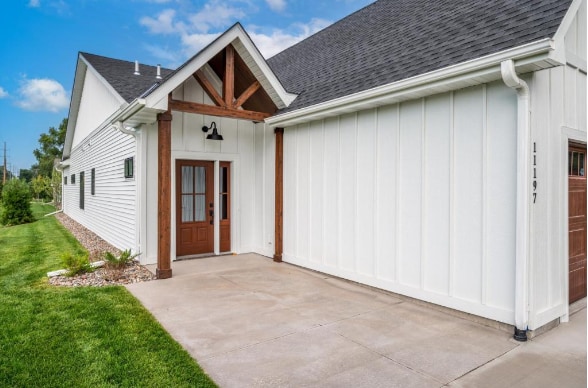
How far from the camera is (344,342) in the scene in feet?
11.8

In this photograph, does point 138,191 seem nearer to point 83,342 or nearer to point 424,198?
point 83,342

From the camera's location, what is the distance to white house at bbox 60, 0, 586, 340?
3.88 m

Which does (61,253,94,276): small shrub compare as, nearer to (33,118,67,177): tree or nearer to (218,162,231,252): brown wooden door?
(218,162,231,252): brown wooden door

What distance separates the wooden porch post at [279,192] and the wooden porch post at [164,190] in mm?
2207

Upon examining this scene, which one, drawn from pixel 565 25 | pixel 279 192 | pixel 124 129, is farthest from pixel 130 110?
pixel 565 25

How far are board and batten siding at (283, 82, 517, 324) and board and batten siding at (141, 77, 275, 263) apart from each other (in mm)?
1544

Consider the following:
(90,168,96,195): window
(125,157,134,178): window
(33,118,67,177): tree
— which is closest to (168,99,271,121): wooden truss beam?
(125,157,134,178): window

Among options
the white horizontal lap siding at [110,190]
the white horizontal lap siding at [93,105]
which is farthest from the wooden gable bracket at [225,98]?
the white horizontal lap siding at [93,105]

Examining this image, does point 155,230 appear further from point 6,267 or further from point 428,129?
point 428,129

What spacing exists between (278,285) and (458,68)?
388 centimetres

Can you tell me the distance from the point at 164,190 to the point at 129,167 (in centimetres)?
222

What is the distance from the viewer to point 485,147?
13.5 ft

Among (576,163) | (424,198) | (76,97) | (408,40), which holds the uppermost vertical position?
(76,97)

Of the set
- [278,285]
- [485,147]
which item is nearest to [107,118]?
[278,285]
